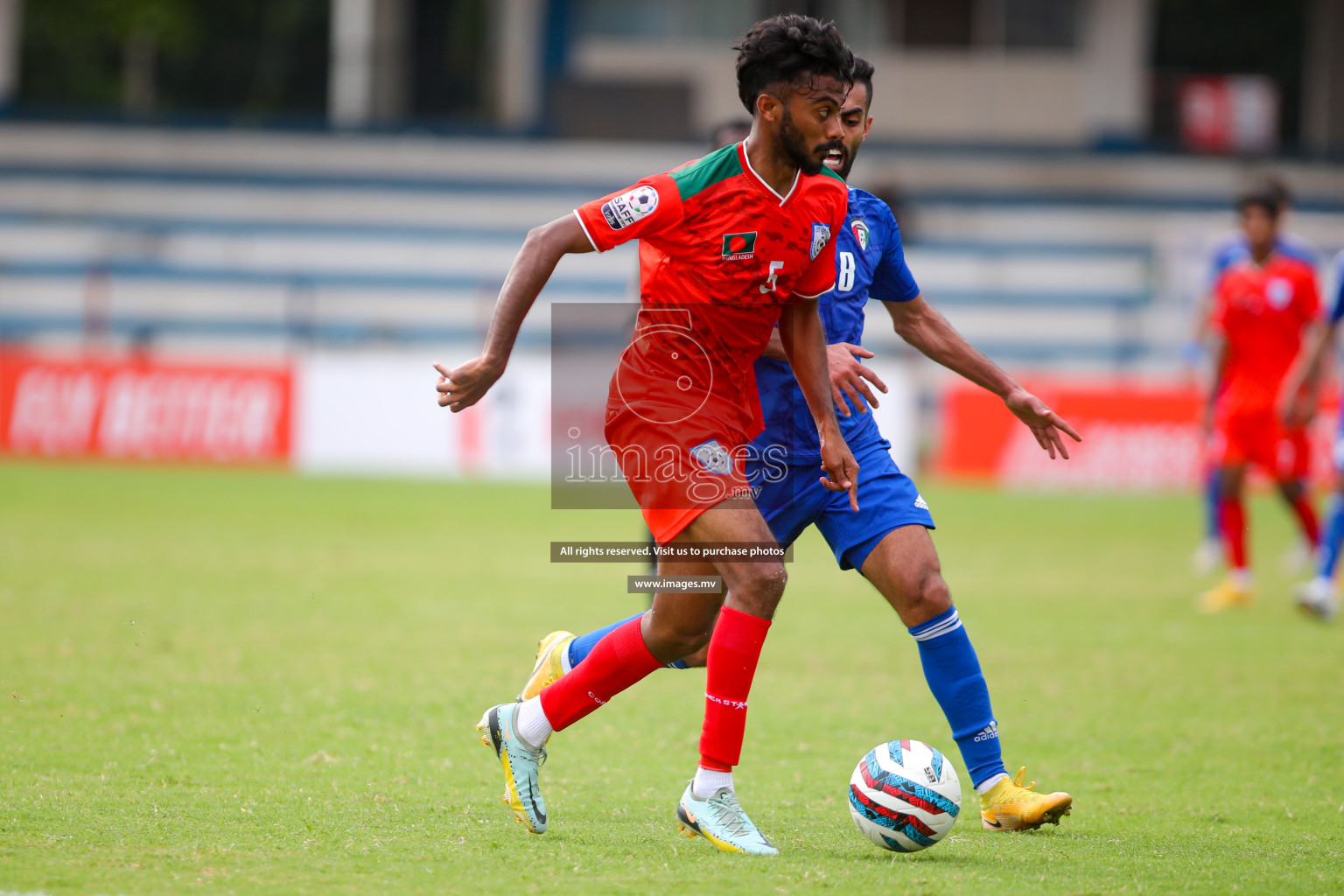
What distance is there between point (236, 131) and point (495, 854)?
2245 cm

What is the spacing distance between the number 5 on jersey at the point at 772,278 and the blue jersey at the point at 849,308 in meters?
0.40

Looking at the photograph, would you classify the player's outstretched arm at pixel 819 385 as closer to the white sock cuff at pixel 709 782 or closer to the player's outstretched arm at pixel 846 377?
the player's outstretched arm at pixel 846 377

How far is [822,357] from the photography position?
170 inches

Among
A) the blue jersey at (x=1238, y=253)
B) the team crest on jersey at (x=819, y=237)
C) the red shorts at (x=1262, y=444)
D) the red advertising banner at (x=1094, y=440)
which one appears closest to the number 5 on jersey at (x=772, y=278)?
the team crest on jersey at (x=819, y=237)

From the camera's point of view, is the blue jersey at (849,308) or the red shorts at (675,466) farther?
the blue jersey at (849,308)

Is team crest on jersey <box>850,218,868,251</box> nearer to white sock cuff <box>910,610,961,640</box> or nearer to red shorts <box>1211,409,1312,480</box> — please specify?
white sock cuff <box>910,610,961,640</box>

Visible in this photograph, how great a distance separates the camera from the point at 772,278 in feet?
13.7

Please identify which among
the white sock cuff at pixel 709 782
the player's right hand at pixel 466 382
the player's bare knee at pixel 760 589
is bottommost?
the white sock cuff at pixel 709 782

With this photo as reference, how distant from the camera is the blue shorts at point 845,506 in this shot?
175 inches

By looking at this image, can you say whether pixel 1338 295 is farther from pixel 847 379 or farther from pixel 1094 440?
pixel 1094 440

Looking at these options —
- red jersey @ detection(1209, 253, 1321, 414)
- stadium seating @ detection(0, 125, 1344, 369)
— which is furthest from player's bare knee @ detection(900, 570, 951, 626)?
stadium seating @ detection(0, 125, 1344, 369)

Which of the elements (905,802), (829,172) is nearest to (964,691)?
(905,802)

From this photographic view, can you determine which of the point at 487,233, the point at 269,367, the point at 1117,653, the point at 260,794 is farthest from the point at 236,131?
the point at 260,794

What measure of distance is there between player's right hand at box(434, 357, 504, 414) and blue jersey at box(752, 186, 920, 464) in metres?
1.02
